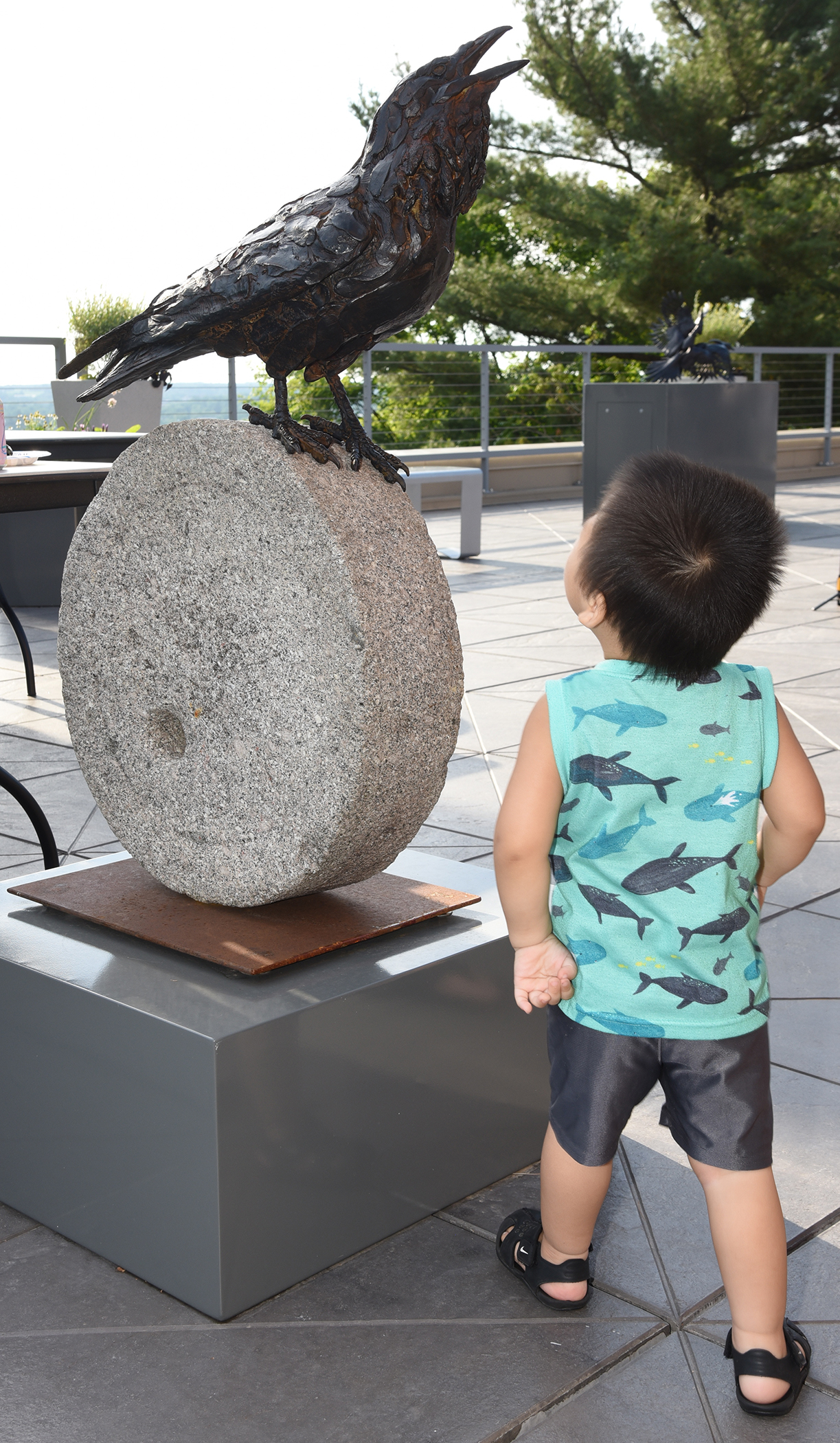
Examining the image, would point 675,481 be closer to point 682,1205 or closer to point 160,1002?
point 160,1002

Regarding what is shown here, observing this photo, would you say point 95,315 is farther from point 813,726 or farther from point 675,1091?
point 675,1091

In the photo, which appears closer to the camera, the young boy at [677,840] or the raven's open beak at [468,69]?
the young boy at [677,840]

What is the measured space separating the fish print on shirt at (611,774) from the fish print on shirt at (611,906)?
132 millimetres

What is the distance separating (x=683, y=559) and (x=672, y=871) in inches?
16.1

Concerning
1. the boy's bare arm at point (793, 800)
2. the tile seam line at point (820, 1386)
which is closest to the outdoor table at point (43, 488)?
the boy's bare arm at point (793, 800)

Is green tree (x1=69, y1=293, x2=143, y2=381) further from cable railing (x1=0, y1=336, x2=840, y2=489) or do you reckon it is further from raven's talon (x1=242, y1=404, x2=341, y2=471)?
raven's talon (x1=242, y1=404, x2=341, y2=471)

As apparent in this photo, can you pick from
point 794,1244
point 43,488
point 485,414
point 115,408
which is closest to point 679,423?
point 485,414

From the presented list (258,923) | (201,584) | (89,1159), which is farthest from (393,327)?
(89,1159)

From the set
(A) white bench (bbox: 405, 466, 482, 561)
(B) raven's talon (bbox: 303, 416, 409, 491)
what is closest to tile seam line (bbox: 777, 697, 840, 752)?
(B) raven's talon (bbox: 303, 416, 409, 491)

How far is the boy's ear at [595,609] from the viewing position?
1725 mm

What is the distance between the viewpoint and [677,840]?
174cm

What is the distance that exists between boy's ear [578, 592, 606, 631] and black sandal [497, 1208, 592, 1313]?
0.91 meters

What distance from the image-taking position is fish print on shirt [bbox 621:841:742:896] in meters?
1.74

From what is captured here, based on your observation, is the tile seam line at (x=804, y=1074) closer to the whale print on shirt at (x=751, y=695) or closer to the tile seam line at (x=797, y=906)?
the tile seam line at (x=797, y=906)
